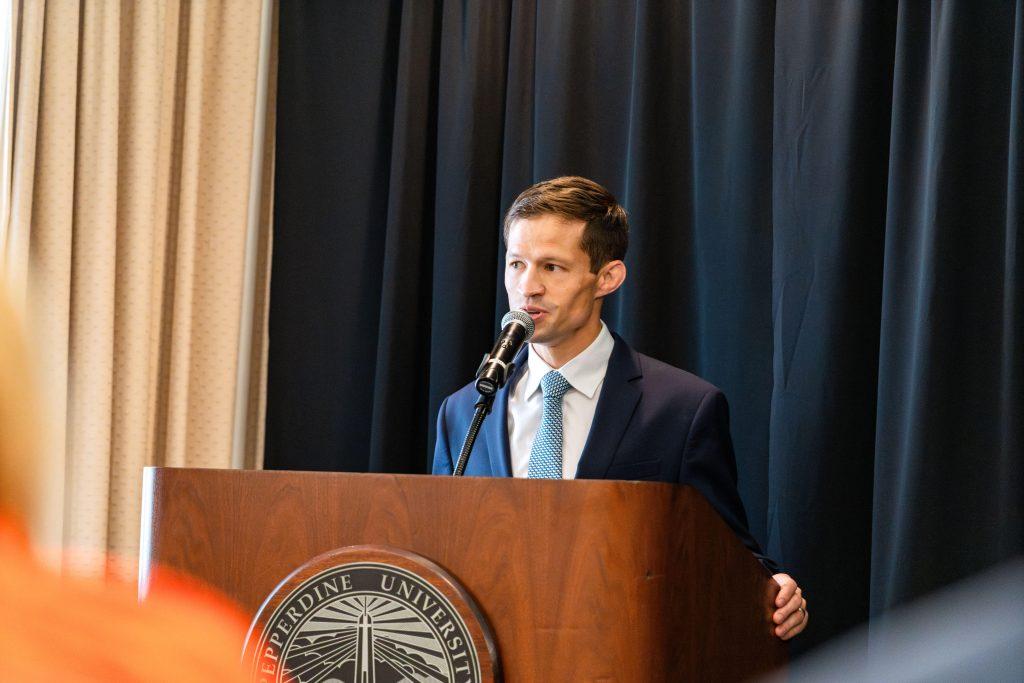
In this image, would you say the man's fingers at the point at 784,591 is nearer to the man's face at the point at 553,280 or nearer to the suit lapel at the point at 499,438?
the suit lapel at the point at 499,438

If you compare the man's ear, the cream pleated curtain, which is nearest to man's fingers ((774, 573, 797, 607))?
the man's ear

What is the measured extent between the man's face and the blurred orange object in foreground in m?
2.03

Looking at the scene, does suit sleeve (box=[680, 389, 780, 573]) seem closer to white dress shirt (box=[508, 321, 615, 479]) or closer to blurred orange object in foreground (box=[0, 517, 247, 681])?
white dress shirt (box=[508, 321, 615, 479])

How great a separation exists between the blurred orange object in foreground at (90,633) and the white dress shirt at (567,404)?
1.89 m

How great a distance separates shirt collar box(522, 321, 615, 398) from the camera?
243 centimetres

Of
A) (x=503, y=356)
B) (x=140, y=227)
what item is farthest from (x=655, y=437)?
(x=140, y=227)

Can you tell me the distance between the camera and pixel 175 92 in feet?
11.9

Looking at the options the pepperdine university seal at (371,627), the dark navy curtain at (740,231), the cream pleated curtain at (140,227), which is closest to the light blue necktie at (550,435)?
the dark navy curtain at (740,231)

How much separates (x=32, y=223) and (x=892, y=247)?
2395mm

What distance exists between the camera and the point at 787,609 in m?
2.04

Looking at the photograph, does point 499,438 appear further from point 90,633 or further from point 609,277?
point 90,633

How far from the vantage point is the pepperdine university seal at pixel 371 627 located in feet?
4.51

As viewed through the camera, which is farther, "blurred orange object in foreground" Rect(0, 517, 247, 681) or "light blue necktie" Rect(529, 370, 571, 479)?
"light blue necktie" Rect(529, 370, 571, 479)

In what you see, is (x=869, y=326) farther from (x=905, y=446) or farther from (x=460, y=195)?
(x=460, y=195)
